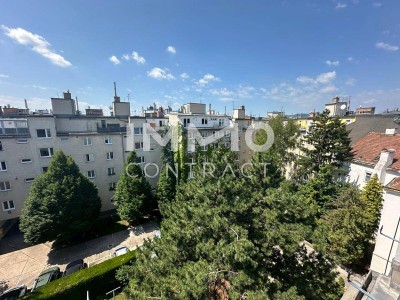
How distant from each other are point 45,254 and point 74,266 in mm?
5986

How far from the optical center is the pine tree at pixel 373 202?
14164mm

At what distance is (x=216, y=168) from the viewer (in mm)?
11258

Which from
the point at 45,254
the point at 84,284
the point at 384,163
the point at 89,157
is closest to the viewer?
the point at 84,284

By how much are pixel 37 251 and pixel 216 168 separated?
73.4ft

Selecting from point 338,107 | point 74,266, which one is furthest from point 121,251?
point 338,107

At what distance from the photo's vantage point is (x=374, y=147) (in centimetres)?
1983

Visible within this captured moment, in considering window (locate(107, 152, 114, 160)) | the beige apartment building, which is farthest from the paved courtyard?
window (locate(107, 152, 114, 160))

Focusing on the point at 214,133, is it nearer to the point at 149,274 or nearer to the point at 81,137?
the point at 81,137

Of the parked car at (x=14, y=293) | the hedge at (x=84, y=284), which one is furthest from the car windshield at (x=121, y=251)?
the parked car at (x=14, y=293)

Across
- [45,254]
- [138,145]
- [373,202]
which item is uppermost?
[138,145]

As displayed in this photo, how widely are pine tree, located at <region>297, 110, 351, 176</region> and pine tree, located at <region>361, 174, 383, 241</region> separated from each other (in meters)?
5.65

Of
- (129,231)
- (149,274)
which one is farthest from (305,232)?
(129,231)

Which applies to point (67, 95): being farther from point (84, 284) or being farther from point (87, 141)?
point (84, 284)

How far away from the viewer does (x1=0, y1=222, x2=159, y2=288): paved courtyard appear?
16.7 m
